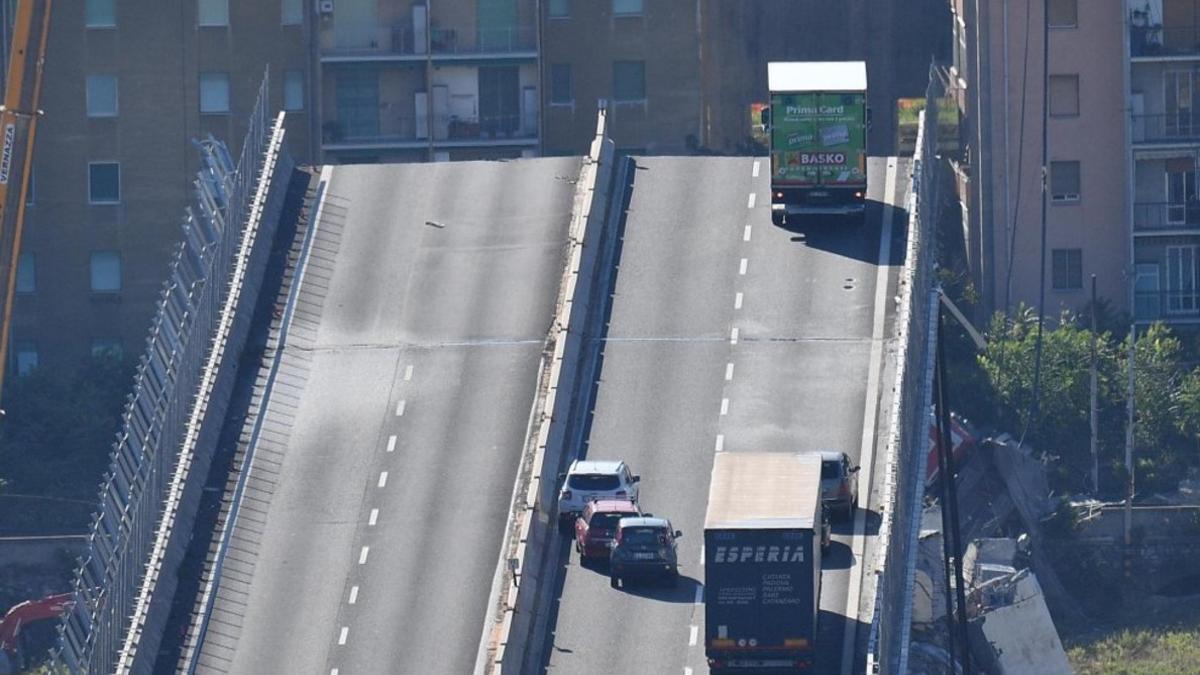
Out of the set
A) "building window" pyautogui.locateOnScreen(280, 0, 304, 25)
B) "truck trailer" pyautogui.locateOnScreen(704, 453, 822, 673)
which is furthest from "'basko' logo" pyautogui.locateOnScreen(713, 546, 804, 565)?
"building window" pyautogui.locateOnScreen(280, 0, 304, 25)

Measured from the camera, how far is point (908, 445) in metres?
91.7

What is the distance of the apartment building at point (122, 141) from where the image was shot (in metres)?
124

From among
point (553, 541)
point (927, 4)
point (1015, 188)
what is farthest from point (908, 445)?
point (927, 4)

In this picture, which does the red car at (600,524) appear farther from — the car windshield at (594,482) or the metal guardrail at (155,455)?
the metal guardrail at (155,455)

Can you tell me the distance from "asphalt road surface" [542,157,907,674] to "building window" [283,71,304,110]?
2137cm

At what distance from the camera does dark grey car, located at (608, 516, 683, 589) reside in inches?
3371

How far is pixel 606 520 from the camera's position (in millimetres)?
87062

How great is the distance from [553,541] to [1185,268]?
36624 mm

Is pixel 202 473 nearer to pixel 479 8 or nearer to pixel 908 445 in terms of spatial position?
pixel 908 445

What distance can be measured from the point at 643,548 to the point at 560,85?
41367 mm

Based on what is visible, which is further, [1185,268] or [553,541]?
[1185,268]

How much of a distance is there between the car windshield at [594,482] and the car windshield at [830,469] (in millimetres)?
4951

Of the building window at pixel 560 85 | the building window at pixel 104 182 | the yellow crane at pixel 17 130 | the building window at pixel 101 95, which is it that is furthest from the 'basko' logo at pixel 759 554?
the building window at pixel 101 95

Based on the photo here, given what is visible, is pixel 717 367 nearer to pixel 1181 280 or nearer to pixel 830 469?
pixel 830 469
